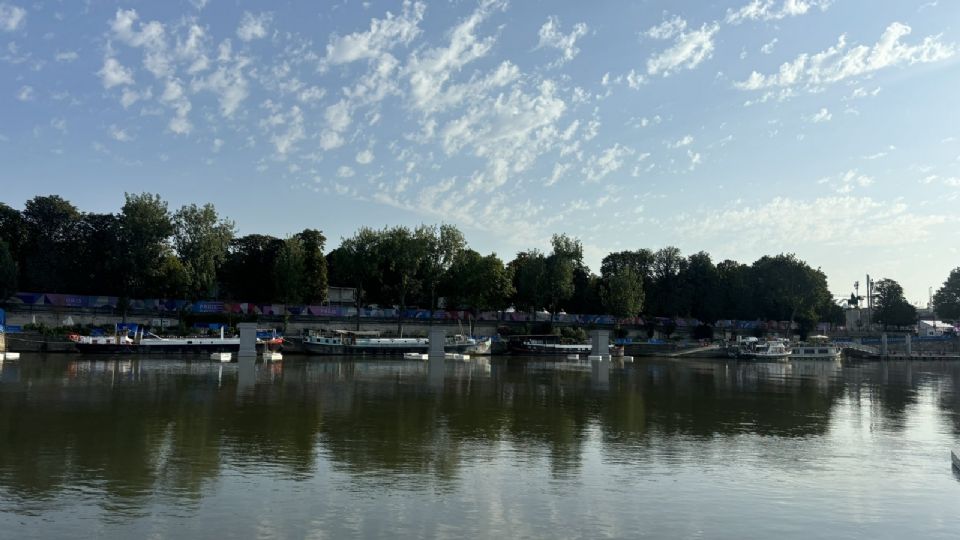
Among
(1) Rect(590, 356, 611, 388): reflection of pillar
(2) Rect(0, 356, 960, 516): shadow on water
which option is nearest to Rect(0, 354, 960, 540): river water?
(2) Rect(0, 356, 960, 516): shadow on water

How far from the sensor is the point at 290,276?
9431 cm

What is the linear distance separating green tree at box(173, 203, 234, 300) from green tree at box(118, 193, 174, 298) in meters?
2.48

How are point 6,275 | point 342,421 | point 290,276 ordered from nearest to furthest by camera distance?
1. point 342,421
2. point 6,275
3. point 290,276

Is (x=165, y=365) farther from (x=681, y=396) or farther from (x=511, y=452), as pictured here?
(x=511, y=452)

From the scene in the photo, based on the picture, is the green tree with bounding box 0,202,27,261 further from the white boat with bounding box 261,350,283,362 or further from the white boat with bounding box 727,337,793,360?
the white boat with bounding box 727,337,793,360

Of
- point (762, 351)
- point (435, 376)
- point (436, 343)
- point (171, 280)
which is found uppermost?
point (171, 280)

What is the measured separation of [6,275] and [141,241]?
14.3m

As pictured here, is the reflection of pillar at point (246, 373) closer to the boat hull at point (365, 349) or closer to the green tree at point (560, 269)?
the boat hull at point (365, 349)

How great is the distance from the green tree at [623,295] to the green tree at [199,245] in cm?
6013

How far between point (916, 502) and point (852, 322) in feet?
592

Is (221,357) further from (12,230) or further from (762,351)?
(762,351)

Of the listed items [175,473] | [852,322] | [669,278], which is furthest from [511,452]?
[852,322]

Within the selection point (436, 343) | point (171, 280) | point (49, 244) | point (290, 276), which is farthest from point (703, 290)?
point (49, 244)

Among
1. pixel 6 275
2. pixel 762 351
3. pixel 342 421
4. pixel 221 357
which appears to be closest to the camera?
pixel 342 421
